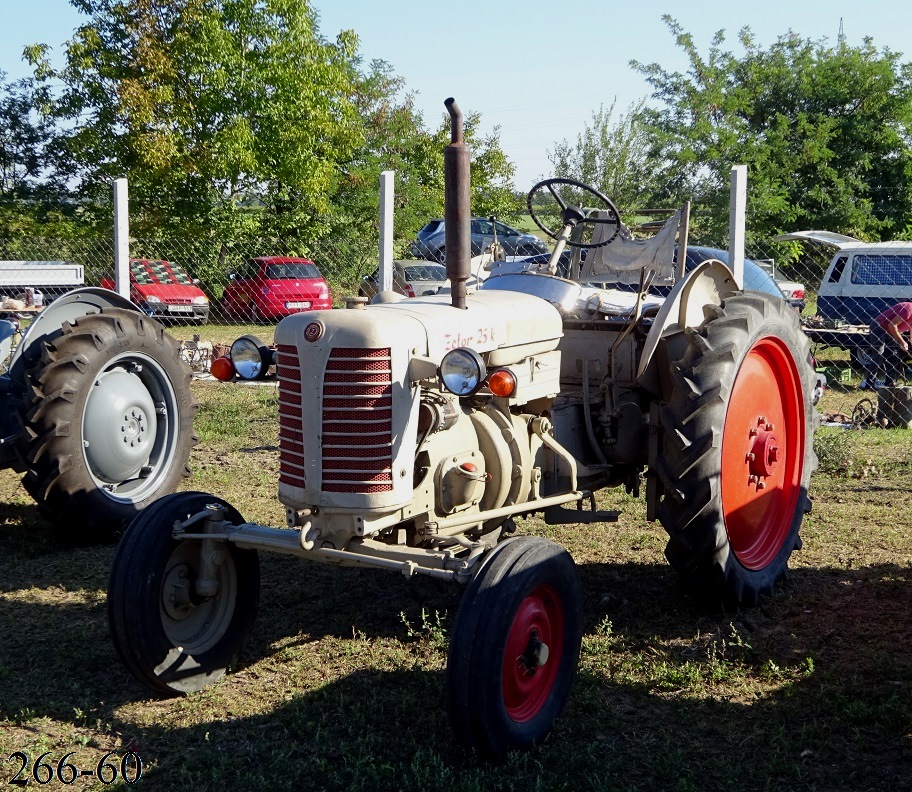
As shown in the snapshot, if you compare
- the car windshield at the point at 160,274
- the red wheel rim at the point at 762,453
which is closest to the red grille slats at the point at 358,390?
the red wheel rim at the point at 762,453

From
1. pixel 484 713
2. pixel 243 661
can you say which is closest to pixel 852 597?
pixel 484 713

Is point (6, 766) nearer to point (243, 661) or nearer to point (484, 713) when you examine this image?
point (243, 661)

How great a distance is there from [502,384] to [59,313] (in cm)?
344

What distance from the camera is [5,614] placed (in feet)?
15.3

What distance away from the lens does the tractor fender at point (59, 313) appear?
569 centimetres

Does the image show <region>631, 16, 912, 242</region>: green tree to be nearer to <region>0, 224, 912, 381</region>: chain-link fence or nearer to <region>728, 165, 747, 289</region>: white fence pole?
<region>0, 224, 912, 381</region>: chain-link fence

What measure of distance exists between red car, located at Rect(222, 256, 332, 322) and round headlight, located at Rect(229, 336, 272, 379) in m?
11.2

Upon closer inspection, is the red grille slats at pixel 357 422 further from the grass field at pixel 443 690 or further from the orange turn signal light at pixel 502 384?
the grass field at pixel 443 690

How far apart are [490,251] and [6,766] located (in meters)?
3.34

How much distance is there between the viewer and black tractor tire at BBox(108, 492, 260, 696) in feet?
11.9

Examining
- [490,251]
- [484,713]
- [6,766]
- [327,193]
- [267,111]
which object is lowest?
[6,766]

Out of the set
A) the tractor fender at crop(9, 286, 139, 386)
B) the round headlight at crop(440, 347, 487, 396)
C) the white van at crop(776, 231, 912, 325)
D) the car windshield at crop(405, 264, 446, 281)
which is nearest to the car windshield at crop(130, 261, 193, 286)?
the car windshield at crop(405, 264, 446, 281)

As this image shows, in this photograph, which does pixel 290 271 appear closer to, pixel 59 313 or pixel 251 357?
pixel 59 313

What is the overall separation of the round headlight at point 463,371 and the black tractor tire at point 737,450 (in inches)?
45.9
